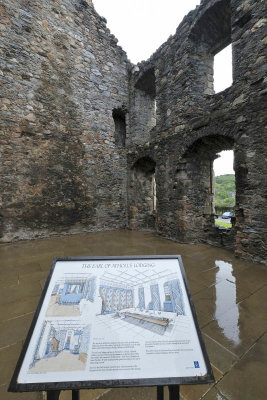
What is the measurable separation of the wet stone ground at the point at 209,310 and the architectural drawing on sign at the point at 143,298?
2.24 feet

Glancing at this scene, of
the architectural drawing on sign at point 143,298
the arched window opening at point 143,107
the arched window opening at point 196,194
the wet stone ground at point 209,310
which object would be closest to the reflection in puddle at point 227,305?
the wet stone ground at point 209,310

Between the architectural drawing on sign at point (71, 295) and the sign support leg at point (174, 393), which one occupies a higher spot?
the architectural drawing on sign at point (71, 295)

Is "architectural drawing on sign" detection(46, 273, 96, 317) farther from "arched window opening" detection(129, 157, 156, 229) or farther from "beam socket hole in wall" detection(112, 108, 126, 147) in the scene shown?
"beam socket hole in wall" detection(112, 108, 126, 147)

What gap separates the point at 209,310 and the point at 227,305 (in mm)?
258

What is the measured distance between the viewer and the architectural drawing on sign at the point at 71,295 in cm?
106

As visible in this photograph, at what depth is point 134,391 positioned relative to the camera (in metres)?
1.31

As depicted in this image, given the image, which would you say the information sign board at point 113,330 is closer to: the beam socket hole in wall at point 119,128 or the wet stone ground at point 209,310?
the wet stone ground at point 209,310

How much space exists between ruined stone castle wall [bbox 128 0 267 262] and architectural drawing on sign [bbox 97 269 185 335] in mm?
3286

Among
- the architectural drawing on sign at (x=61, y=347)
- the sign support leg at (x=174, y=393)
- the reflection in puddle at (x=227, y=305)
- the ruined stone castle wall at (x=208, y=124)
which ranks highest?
the ruined stone castle wall at (x=208, y=124)

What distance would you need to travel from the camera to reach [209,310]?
2176 mm

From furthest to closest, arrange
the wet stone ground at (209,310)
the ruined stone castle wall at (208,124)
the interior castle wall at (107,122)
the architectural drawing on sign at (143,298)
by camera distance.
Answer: the interior castle wall at (107,122) → the ruined stone castle wall at (208,124) → the wet stone ground at (209,310) → the architectural drawing on sign at (143,298)

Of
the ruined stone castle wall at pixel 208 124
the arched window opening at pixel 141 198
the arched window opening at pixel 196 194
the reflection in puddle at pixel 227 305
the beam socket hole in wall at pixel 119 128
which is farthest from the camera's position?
the beam socket hole in wall at pixel 119 128

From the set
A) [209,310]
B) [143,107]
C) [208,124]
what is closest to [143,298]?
[209,310]

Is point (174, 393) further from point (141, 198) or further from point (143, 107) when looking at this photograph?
point (143, 107)
